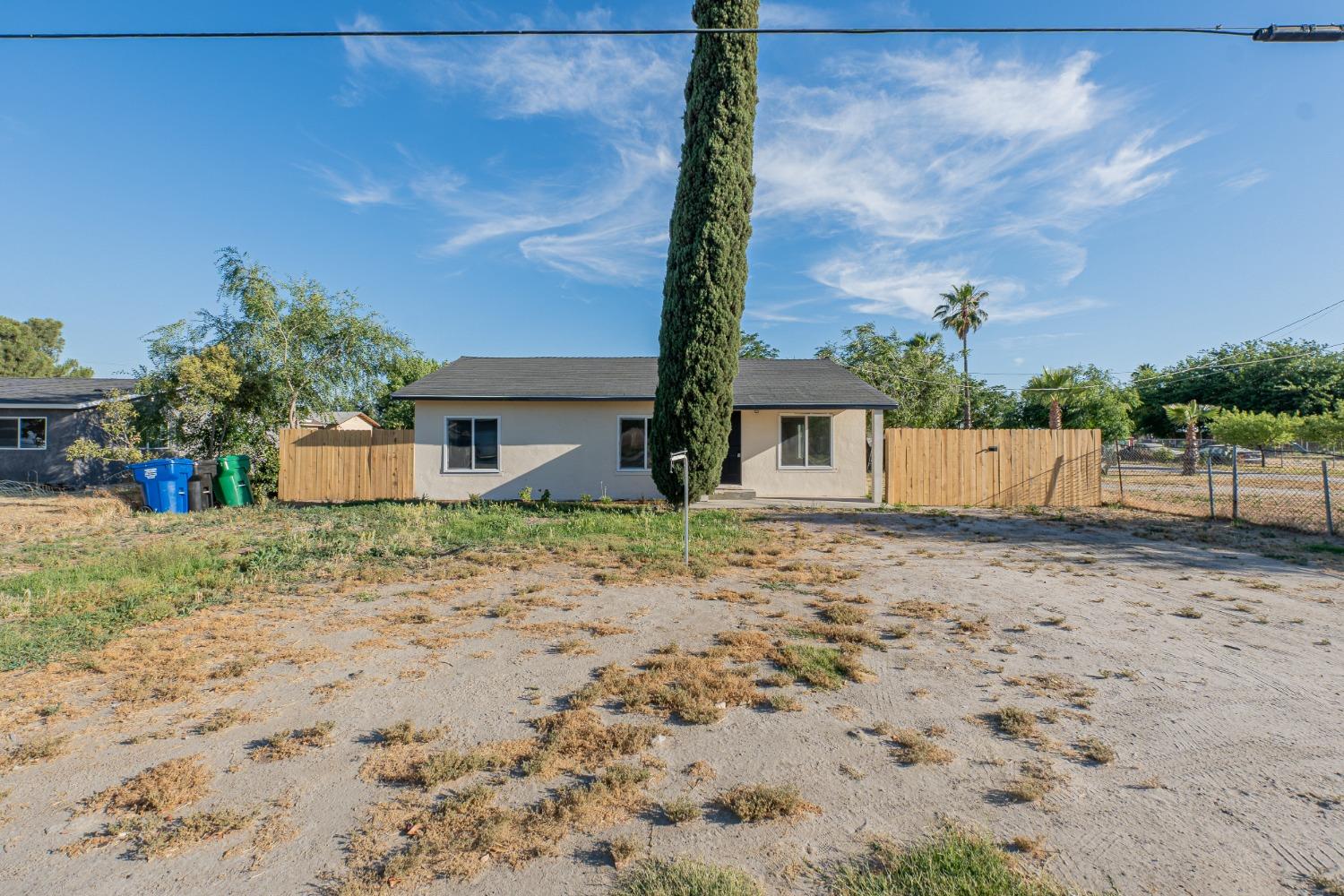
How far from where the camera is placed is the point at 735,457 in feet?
48.7

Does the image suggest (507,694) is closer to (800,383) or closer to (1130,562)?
(1130,562)

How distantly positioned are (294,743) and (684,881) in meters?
2.37

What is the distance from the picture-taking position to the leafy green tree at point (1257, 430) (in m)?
29.4

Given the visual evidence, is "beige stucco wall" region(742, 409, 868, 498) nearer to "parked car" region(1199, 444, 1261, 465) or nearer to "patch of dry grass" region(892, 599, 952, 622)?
"patch of dry grass" region(892, 599, 952, 622)

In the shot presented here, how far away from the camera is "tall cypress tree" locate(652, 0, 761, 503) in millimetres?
11438

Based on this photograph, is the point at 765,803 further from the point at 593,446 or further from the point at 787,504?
the point at 593,446

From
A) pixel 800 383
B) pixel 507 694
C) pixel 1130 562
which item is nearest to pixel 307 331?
pixel 800 383

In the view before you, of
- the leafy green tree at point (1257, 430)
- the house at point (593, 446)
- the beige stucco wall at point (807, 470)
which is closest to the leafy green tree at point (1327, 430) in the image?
the leafy green tree at point (1257, 430)

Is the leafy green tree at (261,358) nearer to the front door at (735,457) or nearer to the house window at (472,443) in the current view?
the house window at (472,443)

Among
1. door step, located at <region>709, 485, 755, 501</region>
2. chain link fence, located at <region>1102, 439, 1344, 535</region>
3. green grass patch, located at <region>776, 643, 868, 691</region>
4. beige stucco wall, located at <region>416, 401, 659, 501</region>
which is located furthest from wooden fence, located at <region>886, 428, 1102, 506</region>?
green grass patch, located at <region>776, 643, 868, 691</region>

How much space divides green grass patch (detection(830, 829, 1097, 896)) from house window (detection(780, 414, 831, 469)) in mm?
12393

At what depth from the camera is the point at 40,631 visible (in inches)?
198

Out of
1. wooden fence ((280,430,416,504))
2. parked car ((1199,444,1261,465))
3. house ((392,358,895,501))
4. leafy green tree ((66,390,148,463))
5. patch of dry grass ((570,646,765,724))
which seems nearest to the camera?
patch of dry grass ((570,646,765,724))

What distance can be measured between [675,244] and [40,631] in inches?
412
